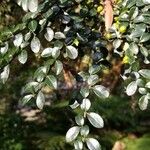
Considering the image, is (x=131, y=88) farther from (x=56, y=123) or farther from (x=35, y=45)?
(x=56, y=123)

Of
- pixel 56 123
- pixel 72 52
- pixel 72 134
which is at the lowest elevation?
pixel 56 123

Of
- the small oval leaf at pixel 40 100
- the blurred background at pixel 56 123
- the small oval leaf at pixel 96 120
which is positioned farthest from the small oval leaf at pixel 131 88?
the blurred background at pixel 56 123

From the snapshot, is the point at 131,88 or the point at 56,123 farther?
the point at 56,123

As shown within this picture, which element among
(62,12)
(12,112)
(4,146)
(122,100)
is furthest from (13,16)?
(122,100)

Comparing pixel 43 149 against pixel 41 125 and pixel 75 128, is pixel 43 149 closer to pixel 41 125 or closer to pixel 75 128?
pixel 41 125

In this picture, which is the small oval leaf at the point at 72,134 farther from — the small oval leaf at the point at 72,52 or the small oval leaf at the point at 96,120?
the small oval leaf at the point at 72,52

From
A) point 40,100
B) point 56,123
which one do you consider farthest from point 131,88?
point 56,123

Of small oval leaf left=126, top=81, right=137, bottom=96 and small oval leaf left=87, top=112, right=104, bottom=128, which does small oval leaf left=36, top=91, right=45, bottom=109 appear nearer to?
small oval leaf left=87, top=112, right=104, bottom=128

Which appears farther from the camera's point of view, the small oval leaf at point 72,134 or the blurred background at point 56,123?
the blurred background at point 56,123
